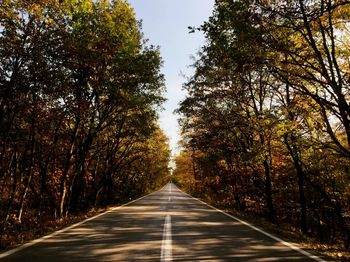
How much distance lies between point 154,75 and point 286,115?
301 inches

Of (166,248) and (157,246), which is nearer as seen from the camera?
(166,248)

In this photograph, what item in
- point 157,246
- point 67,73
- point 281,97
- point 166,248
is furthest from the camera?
point 281,97

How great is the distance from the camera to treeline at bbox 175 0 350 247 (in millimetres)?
9328

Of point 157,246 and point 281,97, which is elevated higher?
point 281,97

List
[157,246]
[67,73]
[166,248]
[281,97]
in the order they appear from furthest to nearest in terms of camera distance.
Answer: [281,97]
[67,73]
[157,246]
[166,248]

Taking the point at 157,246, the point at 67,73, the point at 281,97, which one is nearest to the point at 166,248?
the point at 157,246

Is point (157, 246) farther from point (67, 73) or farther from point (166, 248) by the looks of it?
point (67, 73)

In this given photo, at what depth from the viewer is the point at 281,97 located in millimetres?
16984

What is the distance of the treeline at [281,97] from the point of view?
30.6ft

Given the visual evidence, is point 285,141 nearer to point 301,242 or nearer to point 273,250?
point 301,242

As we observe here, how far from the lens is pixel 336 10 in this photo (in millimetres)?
9273

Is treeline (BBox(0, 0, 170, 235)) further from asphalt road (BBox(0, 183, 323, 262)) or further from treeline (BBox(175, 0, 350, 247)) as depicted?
asphalt road (BBox(0, 183, 323, 262))

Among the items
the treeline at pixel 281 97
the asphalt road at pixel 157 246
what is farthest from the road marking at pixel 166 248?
the treeline at pixel 281 97

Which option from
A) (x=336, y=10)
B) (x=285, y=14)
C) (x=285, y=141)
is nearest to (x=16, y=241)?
(x=285, y=14)
